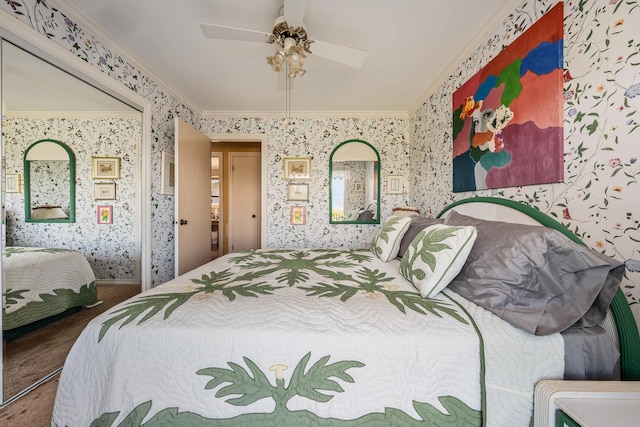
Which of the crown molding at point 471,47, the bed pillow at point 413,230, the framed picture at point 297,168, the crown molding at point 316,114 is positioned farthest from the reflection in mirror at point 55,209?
the crown molding at point 471,47

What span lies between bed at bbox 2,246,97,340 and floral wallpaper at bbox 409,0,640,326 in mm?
3239

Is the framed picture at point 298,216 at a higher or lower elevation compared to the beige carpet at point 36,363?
higher

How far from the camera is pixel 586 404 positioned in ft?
2.18

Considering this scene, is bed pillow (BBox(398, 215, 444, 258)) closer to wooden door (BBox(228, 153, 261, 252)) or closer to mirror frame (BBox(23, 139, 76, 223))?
wooden door (BBox(228, 153, 261, 252))

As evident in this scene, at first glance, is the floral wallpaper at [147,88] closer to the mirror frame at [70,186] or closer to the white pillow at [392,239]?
the mirror frame at [70,186]

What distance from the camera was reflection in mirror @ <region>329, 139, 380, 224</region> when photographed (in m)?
3.18

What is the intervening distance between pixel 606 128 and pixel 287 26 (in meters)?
1.68

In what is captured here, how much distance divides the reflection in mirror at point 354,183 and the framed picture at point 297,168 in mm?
323

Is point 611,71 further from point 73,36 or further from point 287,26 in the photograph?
point 73,36

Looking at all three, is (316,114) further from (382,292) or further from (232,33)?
(382,292)

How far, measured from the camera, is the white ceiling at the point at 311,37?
1.52 metres

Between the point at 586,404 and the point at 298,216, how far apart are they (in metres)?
2.84

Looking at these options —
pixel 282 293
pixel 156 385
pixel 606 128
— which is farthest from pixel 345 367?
pixel 606 128

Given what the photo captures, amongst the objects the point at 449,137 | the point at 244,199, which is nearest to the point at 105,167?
the point at 244,199
